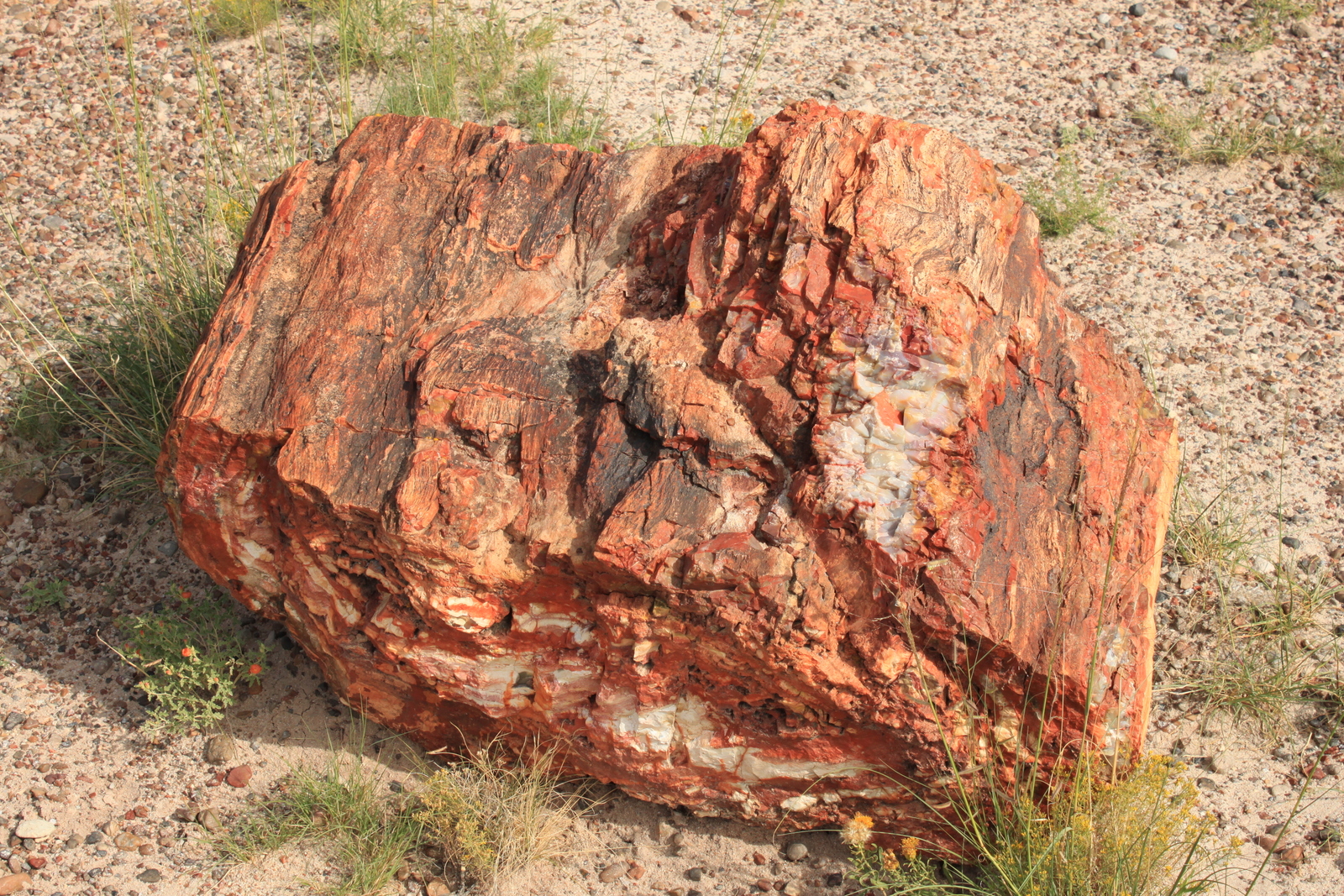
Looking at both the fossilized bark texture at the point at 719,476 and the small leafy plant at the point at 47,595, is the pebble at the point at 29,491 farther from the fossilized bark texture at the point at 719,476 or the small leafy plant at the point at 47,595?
the fossilized bark texture at the point at 719,476

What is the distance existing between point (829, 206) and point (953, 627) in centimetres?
116

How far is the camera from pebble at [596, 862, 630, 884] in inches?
126

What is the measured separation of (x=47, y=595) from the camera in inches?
152

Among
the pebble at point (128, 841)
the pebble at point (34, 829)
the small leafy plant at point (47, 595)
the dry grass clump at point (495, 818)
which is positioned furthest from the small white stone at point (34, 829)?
the dry grass clump at point (495, 818)

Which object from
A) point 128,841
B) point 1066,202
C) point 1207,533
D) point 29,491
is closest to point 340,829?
point 128,841

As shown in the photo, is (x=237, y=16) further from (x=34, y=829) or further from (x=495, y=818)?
(x=495, y=818)

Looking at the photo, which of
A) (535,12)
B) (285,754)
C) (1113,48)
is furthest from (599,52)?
(285,754)

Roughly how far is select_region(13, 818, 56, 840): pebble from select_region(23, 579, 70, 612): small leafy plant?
855 millimetres

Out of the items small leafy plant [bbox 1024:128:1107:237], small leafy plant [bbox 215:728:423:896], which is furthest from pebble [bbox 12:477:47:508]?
small leafy plant [bbox 1024:128:1107:237]

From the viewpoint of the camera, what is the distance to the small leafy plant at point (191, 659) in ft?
11.6

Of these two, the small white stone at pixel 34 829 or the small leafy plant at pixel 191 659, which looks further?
the small leafy plant at pixel 191 659

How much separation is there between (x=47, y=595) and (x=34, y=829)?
906mm

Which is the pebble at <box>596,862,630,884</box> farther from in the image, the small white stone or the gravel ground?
the small white stone

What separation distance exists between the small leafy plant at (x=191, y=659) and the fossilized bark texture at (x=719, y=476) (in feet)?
1.22
